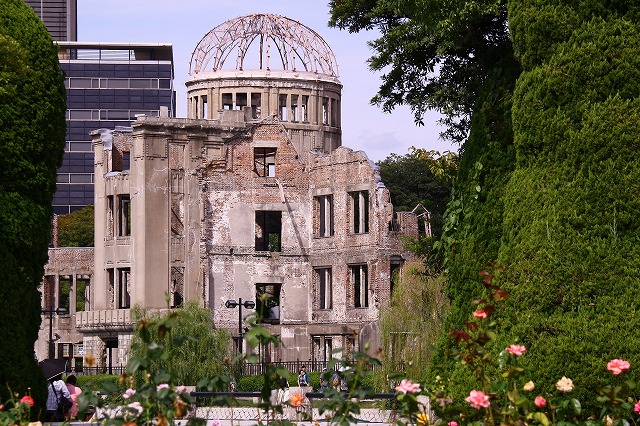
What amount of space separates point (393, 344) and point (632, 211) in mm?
27141

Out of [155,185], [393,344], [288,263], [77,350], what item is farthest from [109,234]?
[77,350]

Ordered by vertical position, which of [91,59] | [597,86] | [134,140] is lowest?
[597,86]

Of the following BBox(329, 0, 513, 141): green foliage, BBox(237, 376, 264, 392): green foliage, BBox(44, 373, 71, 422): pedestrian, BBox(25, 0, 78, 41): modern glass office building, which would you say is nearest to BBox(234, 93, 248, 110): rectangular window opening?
BBox(237, 376, 264, 392): green foliage

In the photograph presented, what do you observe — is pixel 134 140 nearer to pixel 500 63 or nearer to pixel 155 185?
pixel 155 185

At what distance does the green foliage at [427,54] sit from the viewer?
18625 mm

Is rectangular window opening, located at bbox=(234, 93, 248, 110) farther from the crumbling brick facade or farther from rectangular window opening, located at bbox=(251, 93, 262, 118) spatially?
the crumbling brick facade

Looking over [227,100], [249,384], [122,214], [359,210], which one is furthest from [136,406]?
[227,100]

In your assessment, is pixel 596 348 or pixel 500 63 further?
pixel 500 63

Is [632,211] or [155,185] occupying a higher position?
[155,185]

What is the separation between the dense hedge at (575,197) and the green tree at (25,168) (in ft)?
16.7

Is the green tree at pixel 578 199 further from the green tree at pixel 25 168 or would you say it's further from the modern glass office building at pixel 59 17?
the modern glass office building at pixel 59 17

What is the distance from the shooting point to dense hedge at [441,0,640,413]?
11.5 metres

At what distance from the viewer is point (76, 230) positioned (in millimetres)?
89812

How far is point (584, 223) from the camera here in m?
11.7
